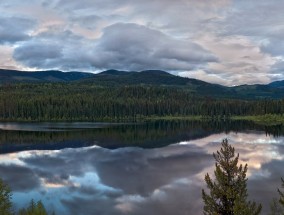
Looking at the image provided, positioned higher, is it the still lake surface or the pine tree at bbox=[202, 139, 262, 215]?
the pine tree at bbox=[202, 139, 262, 215]

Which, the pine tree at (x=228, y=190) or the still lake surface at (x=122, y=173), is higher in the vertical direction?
the pine tree at (x=228, y=190)

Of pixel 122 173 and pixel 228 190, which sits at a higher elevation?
pixel 228 190

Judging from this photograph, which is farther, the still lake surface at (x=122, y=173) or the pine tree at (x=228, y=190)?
the still lake surface at (x=122, y=173)

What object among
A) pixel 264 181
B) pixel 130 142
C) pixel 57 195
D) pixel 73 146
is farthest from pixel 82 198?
pixel 130 142

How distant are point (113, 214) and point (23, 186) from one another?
22.0m

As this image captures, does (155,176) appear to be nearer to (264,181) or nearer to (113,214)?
(264,181)

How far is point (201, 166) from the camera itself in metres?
80.4

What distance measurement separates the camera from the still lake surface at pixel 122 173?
51625 millimetres

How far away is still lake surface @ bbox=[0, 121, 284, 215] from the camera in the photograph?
51625 mm

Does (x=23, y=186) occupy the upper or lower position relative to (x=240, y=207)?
lower

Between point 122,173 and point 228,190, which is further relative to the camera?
point 122,173

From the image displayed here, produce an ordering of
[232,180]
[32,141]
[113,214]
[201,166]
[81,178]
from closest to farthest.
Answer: [232,180], [113,214], [81,178], [201,166], [32,141]

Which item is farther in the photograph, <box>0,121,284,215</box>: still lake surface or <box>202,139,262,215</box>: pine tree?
<box>0,121,284,215</box>: still lake surface

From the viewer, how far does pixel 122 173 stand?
73750mm
